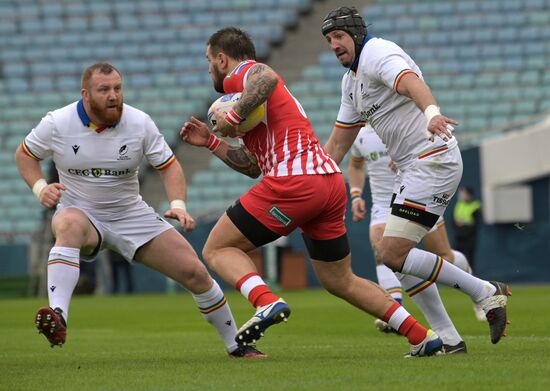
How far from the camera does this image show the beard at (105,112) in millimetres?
7719

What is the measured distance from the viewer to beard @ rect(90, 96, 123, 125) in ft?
25.3

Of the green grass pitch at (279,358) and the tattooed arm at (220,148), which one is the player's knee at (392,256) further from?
the tattooed arm at (220,148)

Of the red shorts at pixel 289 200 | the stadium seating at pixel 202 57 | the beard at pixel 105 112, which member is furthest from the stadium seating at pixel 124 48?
the red shorts at pixel 289 200

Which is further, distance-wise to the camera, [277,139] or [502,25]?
[502,25]

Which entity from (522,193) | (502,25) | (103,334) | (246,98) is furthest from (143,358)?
(502,25)

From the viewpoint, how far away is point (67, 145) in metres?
7.84

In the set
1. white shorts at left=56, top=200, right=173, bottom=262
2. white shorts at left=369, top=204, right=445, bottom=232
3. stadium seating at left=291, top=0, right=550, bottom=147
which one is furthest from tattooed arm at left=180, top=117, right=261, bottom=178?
stadium seating at left=291, top=0, right=550, bottom=147

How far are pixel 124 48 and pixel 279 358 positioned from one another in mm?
21579

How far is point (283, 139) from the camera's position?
23.8 ft

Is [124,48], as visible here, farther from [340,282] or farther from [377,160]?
[340,282]

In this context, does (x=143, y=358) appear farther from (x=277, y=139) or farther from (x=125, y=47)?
(x=125, y=47)

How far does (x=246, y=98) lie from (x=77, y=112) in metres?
1.43

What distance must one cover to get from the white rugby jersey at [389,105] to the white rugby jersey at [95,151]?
137 cm

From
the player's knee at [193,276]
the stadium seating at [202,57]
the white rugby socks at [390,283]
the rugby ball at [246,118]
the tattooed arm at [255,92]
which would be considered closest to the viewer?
the tattooed arm at [255,92]
